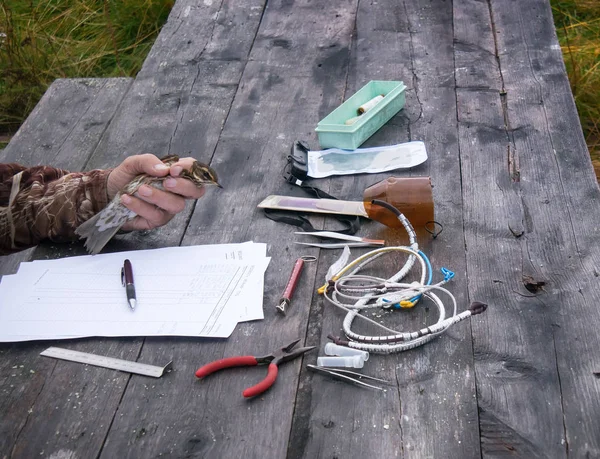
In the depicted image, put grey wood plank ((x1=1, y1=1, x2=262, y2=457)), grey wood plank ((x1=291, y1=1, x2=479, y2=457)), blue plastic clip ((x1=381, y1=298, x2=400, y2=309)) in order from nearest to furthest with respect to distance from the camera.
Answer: grey wood plank ((x1=291, y1=1, x2=479, y2=457)) < grey wood plank ((x1=1, y1=1, x2=262, y2=457)) < blue plastic clip ((x1=381, y1=298, x2=400, y2=309))

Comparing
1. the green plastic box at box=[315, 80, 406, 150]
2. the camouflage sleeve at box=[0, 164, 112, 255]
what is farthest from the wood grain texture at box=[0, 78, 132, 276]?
the green plastic box at box=[315, 80, 406, 150]

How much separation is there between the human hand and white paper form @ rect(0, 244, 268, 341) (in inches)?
3.7

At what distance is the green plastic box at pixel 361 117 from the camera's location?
2.13 meters

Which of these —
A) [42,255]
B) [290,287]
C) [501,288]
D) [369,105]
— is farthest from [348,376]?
[369,105]

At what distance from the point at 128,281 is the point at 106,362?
25 cm

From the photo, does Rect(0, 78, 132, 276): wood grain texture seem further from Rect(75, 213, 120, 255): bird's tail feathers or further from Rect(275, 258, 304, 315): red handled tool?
Rect(275, 258, 304, 315): red handled tool

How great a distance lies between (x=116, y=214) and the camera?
→ 184cm

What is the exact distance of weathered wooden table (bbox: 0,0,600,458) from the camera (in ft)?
4.30

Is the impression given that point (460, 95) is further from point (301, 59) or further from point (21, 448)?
point (21, 448)

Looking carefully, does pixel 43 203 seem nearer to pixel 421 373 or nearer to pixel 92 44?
pixel 421 373

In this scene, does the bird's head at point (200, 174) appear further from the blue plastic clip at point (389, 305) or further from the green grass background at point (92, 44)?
the green grass background at point (92, 44)

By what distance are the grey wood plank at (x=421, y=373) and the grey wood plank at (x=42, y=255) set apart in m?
0.43

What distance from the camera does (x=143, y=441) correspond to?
4.33 feet

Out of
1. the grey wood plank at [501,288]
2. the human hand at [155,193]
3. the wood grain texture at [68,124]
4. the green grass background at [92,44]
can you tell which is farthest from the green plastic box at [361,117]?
the green grass background at [92,44]
